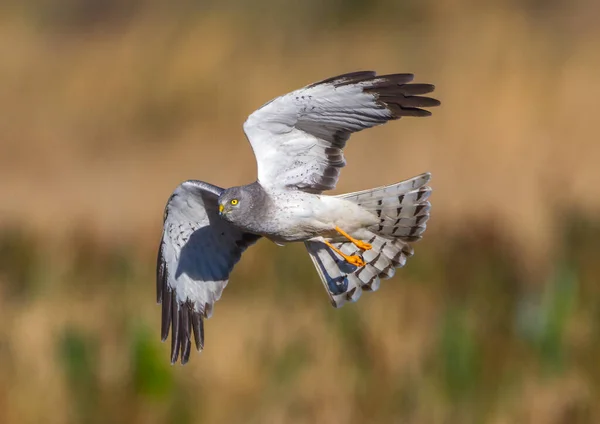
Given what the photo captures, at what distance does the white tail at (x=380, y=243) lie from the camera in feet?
29.4

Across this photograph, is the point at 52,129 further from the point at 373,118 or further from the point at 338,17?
the point at 373,118

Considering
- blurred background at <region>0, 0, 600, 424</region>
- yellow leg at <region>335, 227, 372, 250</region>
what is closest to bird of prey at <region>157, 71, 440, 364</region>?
yellow leg at <region>335, 227, 372, 250</region>

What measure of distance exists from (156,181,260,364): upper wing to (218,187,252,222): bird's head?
86 cm

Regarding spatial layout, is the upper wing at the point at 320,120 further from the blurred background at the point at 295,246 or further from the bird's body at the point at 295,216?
the blurred background at the point at 295,246

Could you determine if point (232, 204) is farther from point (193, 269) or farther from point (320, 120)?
point (193, 269)

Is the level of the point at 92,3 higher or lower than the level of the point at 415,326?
higher

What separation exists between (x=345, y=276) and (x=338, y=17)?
13838 mm

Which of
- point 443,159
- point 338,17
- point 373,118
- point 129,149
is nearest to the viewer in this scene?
point 373,118

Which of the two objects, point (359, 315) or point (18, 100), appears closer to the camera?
point (359, 315)

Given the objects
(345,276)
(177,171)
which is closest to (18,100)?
(177,171)

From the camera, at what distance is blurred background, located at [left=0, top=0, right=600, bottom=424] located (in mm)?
11430

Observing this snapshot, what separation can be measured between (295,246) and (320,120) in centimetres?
551

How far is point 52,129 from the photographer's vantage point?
22.2 meters

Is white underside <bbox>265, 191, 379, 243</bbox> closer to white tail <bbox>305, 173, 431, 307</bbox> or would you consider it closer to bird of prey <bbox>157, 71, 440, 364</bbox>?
bird of prey <bbox>157, 71, 440, 364</bbox>
